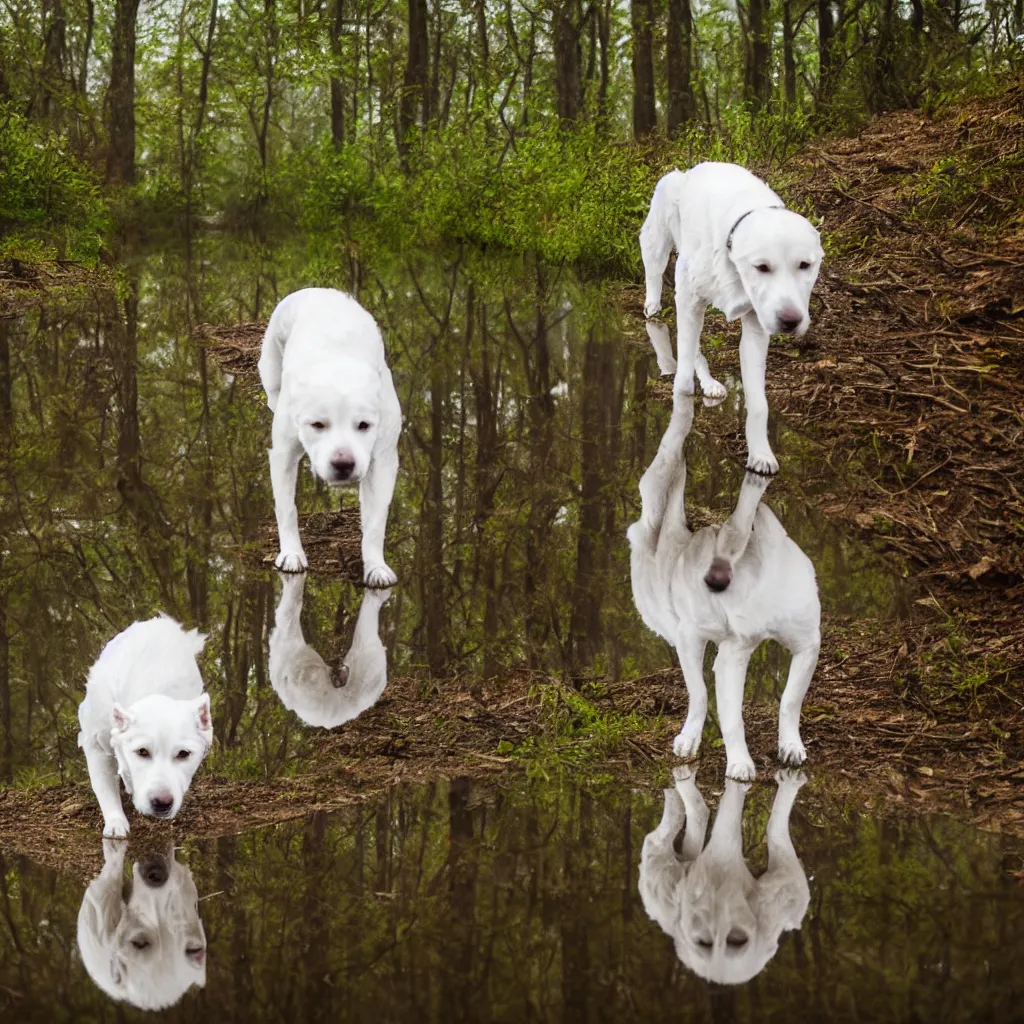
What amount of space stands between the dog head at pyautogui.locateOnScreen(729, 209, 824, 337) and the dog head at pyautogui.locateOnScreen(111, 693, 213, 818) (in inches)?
111

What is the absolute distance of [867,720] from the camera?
4.47 metres

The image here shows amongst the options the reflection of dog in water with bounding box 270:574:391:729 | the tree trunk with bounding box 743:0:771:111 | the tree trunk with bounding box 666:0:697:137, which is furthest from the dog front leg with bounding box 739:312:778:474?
the tree trunk with bounding box 666:0:697:137

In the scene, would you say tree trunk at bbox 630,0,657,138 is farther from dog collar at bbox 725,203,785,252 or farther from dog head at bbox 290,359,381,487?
dog head at bbox 290,359,381,487

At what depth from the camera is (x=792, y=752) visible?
4.14 metres

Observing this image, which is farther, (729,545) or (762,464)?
(762,464)

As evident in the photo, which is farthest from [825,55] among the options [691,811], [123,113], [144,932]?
[144,932]

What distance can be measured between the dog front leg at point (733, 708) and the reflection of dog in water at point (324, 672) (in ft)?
4.16

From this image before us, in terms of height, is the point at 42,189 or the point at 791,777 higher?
the point at 42,189

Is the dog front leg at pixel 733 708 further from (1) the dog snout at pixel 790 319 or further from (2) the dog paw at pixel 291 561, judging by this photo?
(2) the dog paw at pixel 291 561

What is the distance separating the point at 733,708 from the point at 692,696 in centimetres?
22

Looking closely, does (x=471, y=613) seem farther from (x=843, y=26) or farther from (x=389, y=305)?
(x=843, y=26)

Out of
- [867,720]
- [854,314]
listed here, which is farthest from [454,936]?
[854,314]

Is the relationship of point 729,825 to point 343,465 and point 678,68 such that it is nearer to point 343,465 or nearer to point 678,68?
point 343,465

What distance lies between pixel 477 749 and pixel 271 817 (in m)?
0.77
